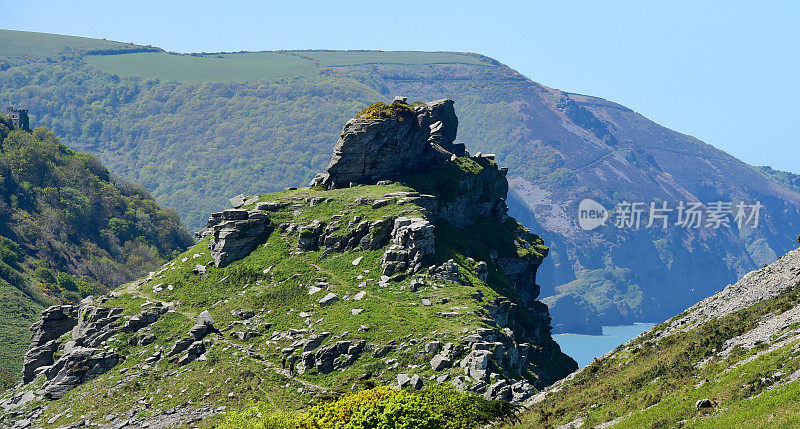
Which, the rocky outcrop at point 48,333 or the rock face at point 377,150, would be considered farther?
the rock face at point 377,150

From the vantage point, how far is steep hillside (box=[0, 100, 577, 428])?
9494 cm

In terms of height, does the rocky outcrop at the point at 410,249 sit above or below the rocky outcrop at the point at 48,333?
above

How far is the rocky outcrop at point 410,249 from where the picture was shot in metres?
113

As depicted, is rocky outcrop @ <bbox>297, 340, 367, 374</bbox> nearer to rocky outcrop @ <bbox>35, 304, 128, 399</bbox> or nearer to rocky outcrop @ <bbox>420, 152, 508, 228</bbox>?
rocky outcrop @ <bbox>35, 304, 128, 399</bbox>

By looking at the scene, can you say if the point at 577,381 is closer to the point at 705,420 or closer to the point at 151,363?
the point at 705,420

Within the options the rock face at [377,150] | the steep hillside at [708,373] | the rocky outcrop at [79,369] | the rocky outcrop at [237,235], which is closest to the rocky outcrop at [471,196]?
the rock face at [377,150]

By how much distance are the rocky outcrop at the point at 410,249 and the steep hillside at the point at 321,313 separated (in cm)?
19

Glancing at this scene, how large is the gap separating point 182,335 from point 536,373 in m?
44.1

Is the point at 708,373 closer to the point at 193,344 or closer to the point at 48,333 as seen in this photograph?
the point at 193,344

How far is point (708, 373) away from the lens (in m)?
64.1

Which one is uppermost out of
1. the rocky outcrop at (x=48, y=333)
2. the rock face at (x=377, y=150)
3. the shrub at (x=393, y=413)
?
the rock face at (x=377, y=150)

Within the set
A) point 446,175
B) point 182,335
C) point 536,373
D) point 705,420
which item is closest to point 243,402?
point 182,335

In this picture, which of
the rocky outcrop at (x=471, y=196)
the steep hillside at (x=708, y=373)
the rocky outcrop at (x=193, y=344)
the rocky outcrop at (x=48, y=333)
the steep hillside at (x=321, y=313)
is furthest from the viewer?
the rocky outcrop at (x=471, y=196)

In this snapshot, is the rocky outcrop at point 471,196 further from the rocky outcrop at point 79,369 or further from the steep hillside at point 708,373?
the steep hillside at point 708,373
